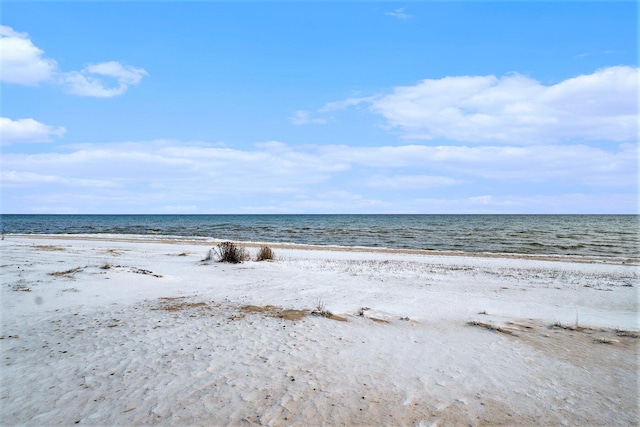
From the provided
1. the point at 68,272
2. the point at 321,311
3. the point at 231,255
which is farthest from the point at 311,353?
the point at 231,255

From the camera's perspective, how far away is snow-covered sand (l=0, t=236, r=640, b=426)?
15.6 ft

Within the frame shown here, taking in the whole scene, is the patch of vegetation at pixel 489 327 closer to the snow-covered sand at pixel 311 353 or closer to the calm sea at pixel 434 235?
the snow-covered sand at pixel 311 353

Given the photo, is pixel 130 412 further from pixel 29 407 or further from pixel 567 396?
pixel 567 396

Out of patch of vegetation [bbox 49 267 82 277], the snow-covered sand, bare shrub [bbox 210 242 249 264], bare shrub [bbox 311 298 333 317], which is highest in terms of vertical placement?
bare shrub [bbox 210 242 249 264]

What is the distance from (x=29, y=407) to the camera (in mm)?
4730

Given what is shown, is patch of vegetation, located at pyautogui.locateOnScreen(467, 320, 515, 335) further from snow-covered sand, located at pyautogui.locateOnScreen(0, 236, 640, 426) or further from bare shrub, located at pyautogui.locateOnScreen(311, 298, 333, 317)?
bare shrub, located at pyautogui.locateOnScreen(311, 298, 333, 317)

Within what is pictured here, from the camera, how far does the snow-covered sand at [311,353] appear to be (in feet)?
15.6

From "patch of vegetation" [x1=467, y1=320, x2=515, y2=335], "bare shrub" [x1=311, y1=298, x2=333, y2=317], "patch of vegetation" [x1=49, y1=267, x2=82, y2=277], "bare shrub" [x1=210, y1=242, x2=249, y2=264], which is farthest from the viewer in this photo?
"bare shrub" [x1=210, y1=242, x2=249, y2=264]

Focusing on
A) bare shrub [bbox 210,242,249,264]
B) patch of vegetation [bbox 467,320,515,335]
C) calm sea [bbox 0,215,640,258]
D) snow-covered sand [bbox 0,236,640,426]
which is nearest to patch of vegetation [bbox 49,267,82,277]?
snow-covered sand [bbox 0,236,640,426]

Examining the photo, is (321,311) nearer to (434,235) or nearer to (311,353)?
(311,353)

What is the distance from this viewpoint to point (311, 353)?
21.3 feet

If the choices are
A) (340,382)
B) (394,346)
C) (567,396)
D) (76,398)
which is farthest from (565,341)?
(76,398)

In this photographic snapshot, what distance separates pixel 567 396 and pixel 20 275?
1528cm

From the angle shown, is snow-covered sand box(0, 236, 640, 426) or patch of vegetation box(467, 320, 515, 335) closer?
snow-covered sand box(0, 236, 640, 426)
